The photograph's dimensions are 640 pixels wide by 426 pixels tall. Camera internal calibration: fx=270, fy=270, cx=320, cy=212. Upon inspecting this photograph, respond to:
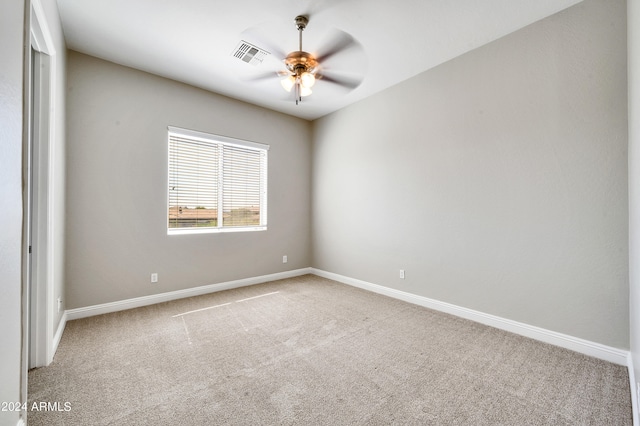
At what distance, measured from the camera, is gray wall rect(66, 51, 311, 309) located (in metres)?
2.96

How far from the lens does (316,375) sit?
6.52 ft

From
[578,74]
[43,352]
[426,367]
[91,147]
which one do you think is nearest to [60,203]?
[91,147]

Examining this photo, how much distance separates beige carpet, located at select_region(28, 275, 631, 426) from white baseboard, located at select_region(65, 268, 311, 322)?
0.64 feet

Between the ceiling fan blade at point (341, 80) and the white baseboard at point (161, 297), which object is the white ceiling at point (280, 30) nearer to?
the ceiling fan blade at point (341, 80)

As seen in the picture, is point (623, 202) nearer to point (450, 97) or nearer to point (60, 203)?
point (450, 97)

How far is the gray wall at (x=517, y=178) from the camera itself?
2180mm

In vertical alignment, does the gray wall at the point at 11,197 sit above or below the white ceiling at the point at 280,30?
below

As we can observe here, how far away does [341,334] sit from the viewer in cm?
265

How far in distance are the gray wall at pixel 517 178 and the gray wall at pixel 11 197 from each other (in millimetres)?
3490

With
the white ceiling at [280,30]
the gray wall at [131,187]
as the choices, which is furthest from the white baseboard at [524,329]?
the white ceiling at [280,30]

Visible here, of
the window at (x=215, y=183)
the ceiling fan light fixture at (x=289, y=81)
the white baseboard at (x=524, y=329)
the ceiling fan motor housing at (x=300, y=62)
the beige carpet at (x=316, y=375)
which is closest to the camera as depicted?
the beige carpet at (x=316, y=375)

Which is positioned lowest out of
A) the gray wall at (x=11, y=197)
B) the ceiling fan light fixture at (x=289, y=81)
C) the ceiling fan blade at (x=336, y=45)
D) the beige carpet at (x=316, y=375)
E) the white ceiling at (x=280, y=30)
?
the beige carpet at (x=316, y=375)

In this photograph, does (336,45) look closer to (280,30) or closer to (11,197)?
(280,30)

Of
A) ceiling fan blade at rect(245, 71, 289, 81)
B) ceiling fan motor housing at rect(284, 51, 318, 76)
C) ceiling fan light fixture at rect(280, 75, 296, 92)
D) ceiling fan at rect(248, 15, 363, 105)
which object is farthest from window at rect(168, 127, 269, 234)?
ceiling fan motor housing at rect(284, 51, 318, 76)
